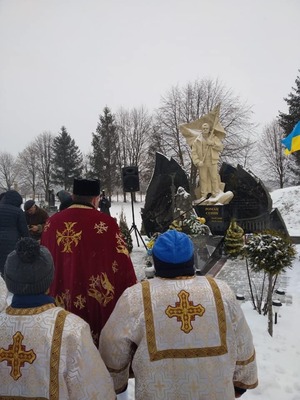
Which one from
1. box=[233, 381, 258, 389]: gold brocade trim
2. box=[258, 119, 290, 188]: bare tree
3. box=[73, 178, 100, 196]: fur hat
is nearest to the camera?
box=[233, 381, 258, 389]: gold brocade trim

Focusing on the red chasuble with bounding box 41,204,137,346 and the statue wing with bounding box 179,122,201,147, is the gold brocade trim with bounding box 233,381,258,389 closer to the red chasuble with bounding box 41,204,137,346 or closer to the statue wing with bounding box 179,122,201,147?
the red chasuble with bounding box 41,204,137,346

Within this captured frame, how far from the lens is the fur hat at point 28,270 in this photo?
142 cm

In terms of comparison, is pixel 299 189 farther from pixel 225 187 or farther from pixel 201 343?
pixel 201 343

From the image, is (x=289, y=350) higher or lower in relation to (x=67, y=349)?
lower

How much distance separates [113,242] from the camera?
221 cm

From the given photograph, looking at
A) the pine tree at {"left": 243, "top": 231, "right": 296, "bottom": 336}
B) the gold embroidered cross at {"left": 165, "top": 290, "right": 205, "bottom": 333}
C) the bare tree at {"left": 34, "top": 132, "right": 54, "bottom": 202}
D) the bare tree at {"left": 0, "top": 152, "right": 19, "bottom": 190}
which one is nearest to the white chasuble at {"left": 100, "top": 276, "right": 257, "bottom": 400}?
the gold embroidered cross at {"left": 165, "top": 290, "right": 205, "bottom": 333}

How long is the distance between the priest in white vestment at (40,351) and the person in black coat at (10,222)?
342 centimetres

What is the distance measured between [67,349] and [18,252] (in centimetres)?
51

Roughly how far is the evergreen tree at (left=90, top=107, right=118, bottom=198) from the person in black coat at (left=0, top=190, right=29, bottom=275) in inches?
1278

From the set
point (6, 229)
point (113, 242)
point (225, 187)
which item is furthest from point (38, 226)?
point (225, 187)

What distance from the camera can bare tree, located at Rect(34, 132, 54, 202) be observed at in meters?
46.5

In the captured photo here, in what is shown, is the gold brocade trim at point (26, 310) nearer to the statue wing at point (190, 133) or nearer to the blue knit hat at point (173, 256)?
the blue knit hat at point (173, 256)

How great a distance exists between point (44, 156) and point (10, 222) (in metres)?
46.5

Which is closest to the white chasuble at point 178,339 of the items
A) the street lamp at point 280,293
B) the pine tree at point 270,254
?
the pine tree at point 270,254
